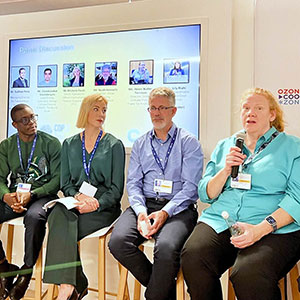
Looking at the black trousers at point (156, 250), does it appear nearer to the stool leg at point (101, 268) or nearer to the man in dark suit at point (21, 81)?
the stool leg at point (101, 268)

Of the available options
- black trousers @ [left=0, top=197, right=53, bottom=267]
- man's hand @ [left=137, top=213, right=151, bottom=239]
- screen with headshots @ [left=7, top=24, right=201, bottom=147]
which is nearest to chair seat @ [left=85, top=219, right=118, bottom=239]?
man's hand @ [left=137, top=213, right=151, bottom=239]

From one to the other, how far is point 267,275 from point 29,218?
5.28 feet

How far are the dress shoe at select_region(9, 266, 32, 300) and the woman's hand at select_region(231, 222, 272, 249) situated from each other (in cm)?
153

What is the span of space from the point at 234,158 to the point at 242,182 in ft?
0.54

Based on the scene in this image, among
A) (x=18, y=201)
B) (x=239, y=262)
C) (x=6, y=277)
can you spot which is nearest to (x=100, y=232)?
(x=18, y=201)

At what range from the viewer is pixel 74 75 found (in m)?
3.34

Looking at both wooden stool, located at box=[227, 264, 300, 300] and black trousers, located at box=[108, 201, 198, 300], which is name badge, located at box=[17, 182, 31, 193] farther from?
wooden stool, located at box=[227, 264, 300, 300]

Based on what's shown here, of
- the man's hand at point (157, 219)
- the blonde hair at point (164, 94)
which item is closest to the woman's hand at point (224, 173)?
the man's hand at point (157, 219)

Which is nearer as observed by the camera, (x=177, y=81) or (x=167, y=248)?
(x=167, y=248)

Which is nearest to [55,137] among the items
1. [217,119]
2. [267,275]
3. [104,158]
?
[104,158]

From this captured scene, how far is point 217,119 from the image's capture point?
290 cm

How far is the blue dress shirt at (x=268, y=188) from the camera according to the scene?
2.12 m

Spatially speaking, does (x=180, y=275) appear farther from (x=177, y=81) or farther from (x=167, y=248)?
(x=177, y=81)

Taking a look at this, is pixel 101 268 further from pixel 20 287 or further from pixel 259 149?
pixel 259 149
